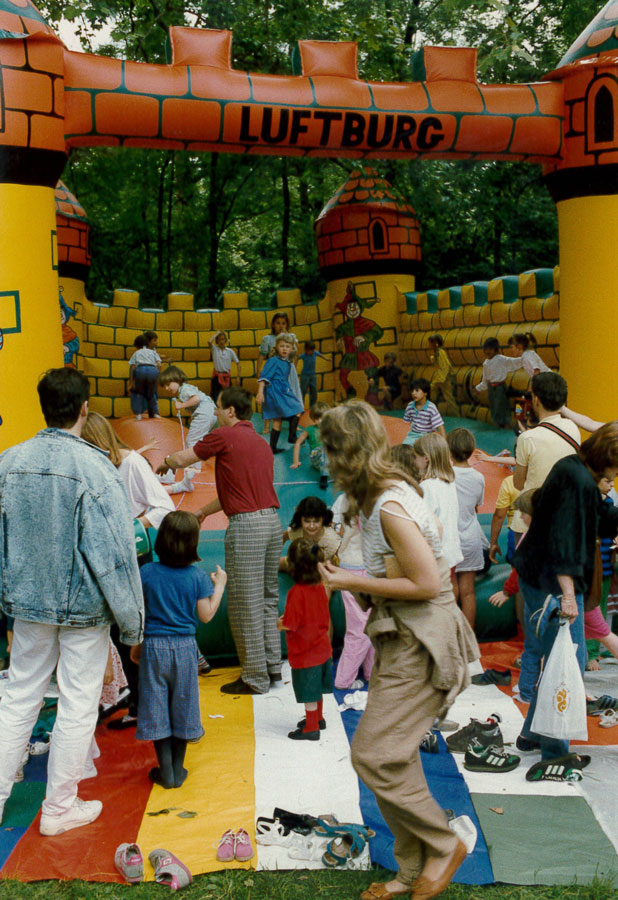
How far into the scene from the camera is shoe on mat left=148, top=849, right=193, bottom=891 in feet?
10.0

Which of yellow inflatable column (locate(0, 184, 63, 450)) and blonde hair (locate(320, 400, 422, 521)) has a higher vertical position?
yellow inflatable column (locate(0, 184, 63, 450))

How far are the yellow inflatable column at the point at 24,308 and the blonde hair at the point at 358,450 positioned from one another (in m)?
3.63

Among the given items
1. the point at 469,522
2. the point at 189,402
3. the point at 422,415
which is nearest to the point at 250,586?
the point at 469,522

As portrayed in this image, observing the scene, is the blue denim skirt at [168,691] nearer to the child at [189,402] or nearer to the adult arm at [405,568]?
the adult arm at [405,568]

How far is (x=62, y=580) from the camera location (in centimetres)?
335

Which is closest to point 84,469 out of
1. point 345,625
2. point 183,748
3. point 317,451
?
point 183,748

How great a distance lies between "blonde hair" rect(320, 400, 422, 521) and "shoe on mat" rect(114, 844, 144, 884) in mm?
1449

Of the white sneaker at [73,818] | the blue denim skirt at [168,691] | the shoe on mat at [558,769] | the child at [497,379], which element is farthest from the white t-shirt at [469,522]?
the child at [497,379]

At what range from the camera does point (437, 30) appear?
62.2 ft

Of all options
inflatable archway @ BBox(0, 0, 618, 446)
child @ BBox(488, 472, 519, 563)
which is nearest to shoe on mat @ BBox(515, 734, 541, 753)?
child @ BBox(488, 472, 519, 563)

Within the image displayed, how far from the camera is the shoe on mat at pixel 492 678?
16.5ft

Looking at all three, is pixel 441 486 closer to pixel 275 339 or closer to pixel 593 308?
pixel 593 308

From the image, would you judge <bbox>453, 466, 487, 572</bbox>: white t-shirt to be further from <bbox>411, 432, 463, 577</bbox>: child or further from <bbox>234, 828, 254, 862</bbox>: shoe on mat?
<bbox>234, 828, 254, 862</bbox>: shoe on mat

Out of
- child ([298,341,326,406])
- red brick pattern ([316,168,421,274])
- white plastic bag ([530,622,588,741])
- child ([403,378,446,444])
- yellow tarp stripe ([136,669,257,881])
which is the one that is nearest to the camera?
yellow tarp stripe ([136,669,257,881])
